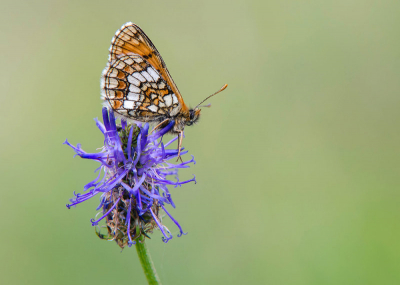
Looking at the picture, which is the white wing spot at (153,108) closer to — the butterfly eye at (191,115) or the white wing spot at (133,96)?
the white wing spot at (133,96)

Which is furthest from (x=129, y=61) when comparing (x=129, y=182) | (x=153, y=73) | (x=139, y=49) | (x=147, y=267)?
(x=147, y=267)

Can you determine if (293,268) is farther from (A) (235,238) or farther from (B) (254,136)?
(B) (254,136)

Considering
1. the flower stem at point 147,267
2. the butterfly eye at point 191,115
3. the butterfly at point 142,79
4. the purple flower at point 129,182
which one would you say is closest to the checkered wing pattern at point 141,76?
the butterfly at point 142,79

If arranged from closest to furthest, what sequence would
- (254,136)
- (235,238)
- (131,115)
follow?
(131,115) < (235,238) < (254,136)

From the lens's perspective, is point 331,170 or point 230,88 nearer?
point 331,170

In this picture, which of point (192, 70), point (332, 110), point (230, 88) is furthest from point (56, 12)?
point (332, 110)

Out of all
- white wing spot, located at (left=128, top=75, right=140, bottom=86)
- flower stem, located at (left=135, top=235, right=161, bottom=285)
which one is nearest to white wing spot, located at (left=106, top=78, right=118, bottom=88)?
white wing spot, located at (left=128, top=75, right=140, bottom=86)

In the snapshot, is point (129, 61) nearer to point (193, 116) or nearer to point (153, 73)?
point (153, 73)
